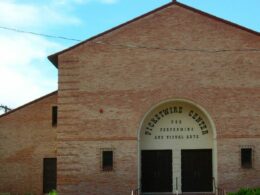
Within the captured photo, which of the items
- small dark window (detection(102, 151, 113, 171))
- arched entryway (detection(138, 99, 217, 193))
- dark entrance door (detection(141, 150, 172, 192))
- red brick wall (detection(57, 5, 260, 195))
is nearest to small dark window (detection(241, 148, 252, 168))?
red brick wall (detection(57, 5, 260, 195))

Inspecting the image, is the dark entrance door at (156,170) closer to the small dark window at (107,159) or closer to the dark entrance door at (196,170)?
the dark entrance door at (196,170)

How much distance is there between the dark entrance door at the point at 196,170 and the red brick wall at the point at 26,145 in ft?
25.2

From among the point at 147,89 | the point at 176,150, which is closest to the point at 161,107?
the point at 147,89

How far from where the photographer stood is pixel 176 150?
25.5m

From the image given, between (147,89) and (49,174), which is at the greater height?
(147,89)

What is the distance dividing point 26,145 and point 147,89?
8541 mm

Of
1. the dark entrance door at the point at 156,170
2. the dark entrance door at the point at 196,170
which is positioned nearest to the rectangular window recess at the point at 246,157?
the dark entrance door at the point at 196,170

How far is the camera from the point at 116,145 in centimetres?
2445

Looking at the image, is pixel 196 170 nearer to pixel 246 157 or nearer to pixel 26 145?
pixel 246 157

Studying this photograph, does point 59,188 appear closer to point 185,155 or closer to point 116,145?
point 116,145

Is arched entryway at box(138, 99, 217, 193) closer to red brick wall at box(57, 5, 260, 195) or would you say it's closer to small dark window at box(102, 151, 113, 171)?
red brick wall at box(57, 5, 260, 195)

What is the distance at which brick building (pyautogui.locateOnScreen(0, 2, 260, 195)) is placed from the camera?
24203 mm

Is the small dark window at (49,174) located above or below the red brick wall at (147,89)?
below

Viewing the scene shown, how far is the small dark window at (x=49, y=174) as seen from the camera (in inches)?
1119
